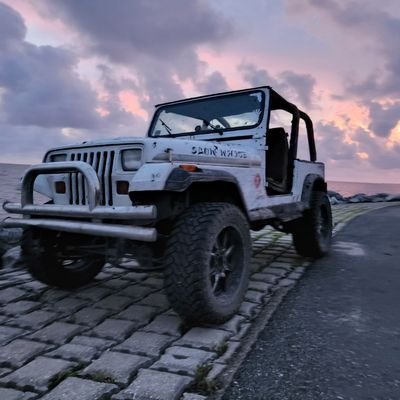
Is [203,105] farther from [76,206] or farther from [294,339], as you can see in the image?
[294,339]

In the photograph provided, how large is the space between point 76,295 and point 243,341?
69.9 inches

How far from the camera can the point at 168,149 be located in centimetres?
296

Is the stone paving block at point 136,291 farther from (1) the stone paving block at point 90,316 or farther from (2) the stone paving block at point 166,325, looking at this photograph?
(2) the stone paving block at point 166,325

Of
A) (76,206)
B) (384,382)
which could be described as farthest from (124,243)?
(384,382)

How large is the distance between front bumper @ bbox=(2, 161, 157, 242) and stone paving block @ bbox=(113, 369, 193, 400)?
84 centimetres

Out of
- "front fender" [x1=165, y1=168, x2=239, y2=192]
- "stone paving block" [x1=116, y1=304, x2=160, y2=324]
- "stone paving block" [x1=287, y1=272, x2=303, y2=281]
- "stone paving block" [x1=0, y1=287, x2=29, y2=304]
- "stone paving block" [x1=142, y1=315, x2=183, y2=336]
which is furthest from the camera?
"stone paving block" [x1=287, y1=272, x2=303, y2=281]

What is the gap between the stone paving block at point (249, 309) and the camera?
11.0ft

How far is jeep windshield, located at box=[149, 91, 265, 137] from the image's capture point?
448 centimetres

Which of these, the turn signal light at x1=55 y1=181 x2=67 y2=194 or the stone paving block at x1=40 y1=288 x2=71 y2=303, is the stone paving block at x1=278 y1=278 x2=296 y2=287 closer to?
the stone paving block at x1=40 y1=288 x2=71 y2=303

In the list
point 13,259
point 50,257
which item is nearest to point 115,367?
point 50,257

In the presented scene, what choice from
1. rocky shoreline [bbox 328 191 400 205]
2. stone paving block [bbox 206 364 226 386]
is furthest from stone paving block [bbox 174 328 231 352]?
rocky shoreline [bbox 328 191 400 205]

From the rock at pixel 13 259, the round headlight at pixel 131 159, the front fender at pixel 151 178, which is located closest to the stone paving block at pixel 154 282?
the round headlight at pixel 131 159

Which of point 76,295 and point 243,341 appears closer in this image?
point 243,341

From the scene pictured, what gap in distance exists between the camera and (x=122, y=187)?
10.1ft
